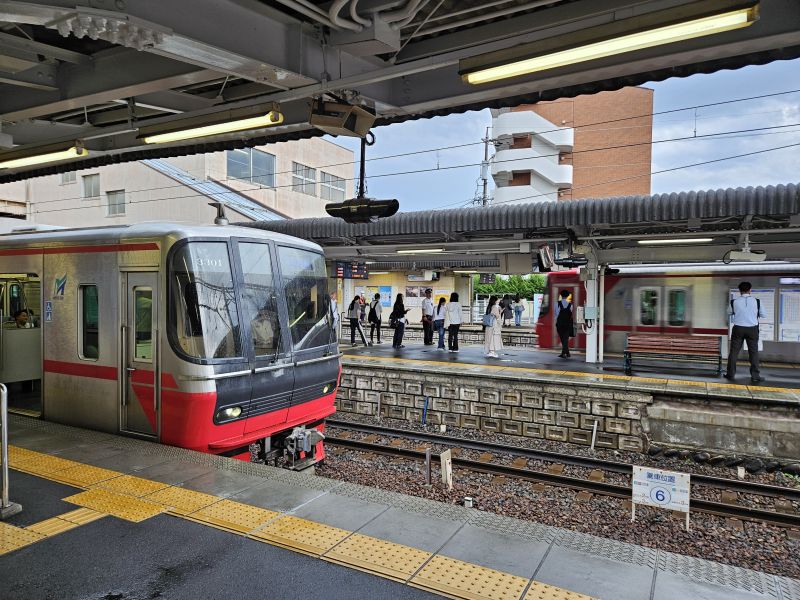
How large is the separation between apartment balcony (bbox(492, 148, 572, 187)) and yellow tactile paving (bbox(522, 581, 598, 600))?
37.8m

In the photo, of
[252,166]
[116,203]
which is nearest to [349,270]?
[252,166]

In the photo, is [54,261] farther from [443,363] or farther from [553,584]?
[443,363]

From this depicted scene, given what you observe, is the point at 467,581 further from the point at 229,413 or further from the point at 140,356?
the point at 140,356

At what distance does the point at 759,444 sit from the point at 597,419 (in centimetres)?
256

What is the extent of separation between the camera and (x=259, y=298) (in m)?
6.07

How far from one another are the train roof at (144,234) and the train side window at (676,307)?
11.1m

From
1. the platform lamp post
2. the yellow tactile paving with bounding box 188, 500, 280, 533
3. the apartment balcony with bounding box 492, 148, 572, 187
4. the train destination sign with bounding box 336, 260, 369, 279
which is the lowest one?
the yellow tactile paving with bounding box 188, 500, 280, 533

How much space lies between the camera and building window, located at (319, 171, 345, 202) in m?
32.1

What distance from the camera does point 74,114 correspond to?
688 centimetres

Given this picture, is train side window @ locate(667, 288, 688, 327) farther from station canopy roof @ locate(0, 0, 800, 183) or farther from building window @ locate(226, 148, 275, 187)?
building window @ locate(226, 148, 275, 187)

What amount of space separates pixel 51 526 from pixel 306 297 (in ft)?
11.7

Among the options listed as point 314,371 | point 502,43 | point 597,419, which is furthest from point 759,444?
point 502,43

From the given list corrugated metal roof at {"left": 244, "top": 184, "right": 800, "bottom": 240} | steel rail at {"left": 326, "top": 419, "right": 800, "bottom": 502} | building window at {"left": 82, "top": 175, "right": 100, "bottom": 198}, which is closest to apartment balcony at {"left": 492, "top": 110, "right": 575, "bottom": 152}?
building window at {"left": 82, "top": 175, "right": 100, "bottom": 198}

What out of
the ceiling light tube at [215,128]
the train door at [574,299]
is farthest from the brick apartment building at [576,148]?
the ceiling light tube at [215,128]
